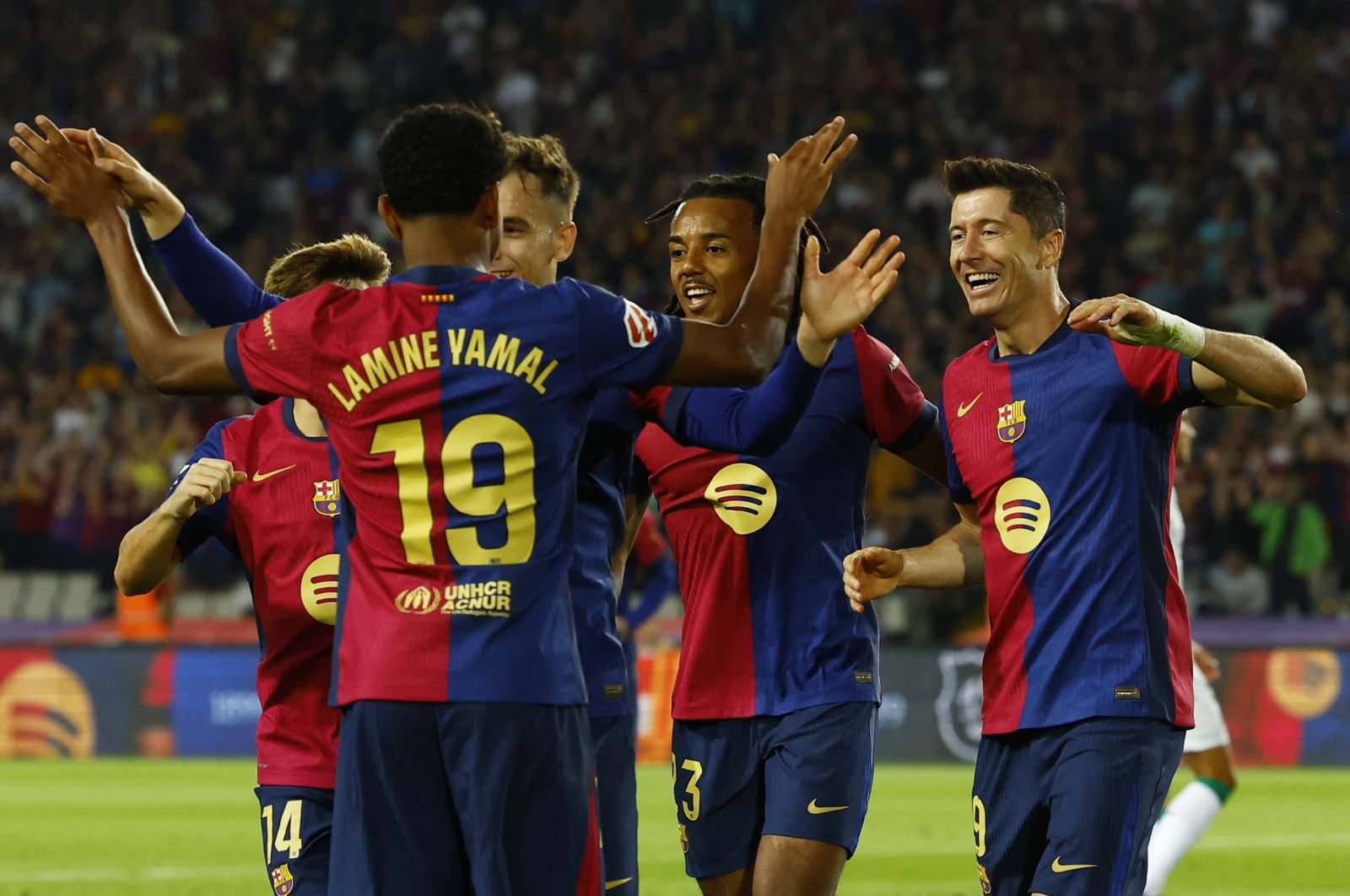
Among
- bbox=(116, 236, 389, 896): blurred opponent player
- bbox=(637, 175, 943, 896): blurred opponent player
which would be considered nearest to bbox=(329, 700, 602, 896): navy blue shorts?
bbox=(116, 236, 389, 896): blurred opponent player

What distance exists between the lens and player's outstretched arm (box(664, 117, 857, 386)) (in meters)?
3.93

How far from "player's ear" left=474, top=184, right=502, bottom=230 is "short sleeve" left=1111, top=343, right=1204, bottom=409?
1767mm

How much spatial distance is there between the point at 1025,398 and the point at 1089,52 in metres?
19.1

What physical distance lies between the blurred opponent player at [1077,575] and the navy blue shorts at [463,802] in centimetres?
151

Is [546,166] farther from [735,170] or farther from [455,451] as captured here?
[735,170]

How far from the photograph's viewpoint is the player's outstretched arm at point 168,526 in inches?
181

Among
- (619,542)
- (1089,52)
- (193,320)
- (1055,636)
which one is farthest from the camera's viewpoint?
(1089,52)

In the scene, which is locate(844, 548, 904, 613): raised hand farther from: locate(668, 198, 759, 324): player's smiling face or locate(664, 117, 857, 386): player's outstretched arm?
locate(664, 117, 857, 386): player's outstretched arm

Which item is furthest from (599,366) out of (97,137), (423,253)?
(97,137)

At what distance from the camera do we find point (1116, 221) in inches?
847

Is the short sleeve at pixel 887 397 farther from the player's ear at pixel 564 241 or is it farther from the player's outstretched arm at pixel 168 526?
the player's outstretched arm at pixel 168 526

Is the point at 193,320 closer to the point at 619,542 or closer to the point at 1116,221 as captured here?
the point at 1116,221

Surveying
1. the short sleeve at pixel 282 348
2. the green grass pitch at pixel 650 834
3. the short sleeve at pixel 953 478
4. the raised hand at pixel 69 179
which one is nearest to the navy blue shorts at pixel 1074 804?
the short sleeve at pixel 953 478

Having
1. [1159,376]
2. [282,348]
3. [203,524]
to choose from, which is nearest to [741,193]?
[1159,376]
